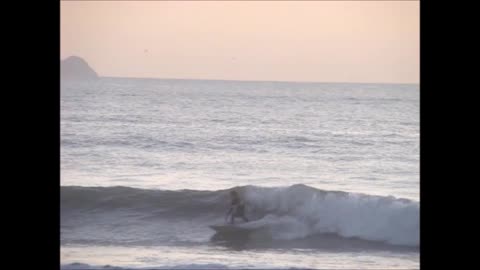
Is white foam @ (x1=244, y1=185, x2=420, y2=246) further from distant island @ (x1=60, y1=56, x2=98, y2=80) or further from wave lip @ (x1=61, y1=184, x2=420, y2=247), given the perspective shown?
distant island @ (x1=60, y1=56, x2=98, y2=80)

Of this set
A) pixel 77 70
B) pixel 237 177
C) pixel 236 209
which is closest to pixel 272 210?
pixel 236 209

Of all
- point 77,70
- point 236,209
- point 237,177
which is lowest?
point 236,209

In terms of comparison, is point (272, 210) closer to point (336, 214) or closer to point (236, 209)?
point (236, 209)

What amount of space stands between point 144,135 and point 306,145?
290cm

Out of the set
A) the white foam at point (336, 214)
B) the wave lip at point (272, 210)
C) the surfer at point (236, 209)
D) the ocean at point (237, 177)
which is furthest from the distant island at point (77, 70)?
the white foam at point (336, 214)

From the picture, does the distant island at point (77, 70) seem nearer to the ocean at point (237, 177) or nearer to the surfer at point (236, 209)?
the ocean at point (237, 177)

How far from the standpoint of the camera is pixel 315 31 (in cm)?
2167

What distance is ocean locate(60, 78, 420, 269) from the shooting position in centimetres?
790

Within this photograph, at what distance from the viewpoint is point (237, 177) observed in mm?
12086

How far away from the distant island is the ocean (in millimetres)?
325

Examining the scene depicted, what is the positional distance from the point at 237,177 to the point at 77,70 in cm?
891

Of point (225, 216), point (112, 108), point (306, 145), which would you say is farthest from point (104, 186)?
point (112, 108)

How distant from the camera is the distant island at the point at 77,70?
18.5 m

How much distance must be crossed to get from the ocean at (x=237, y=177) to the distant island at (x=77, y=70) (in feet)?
1.07
